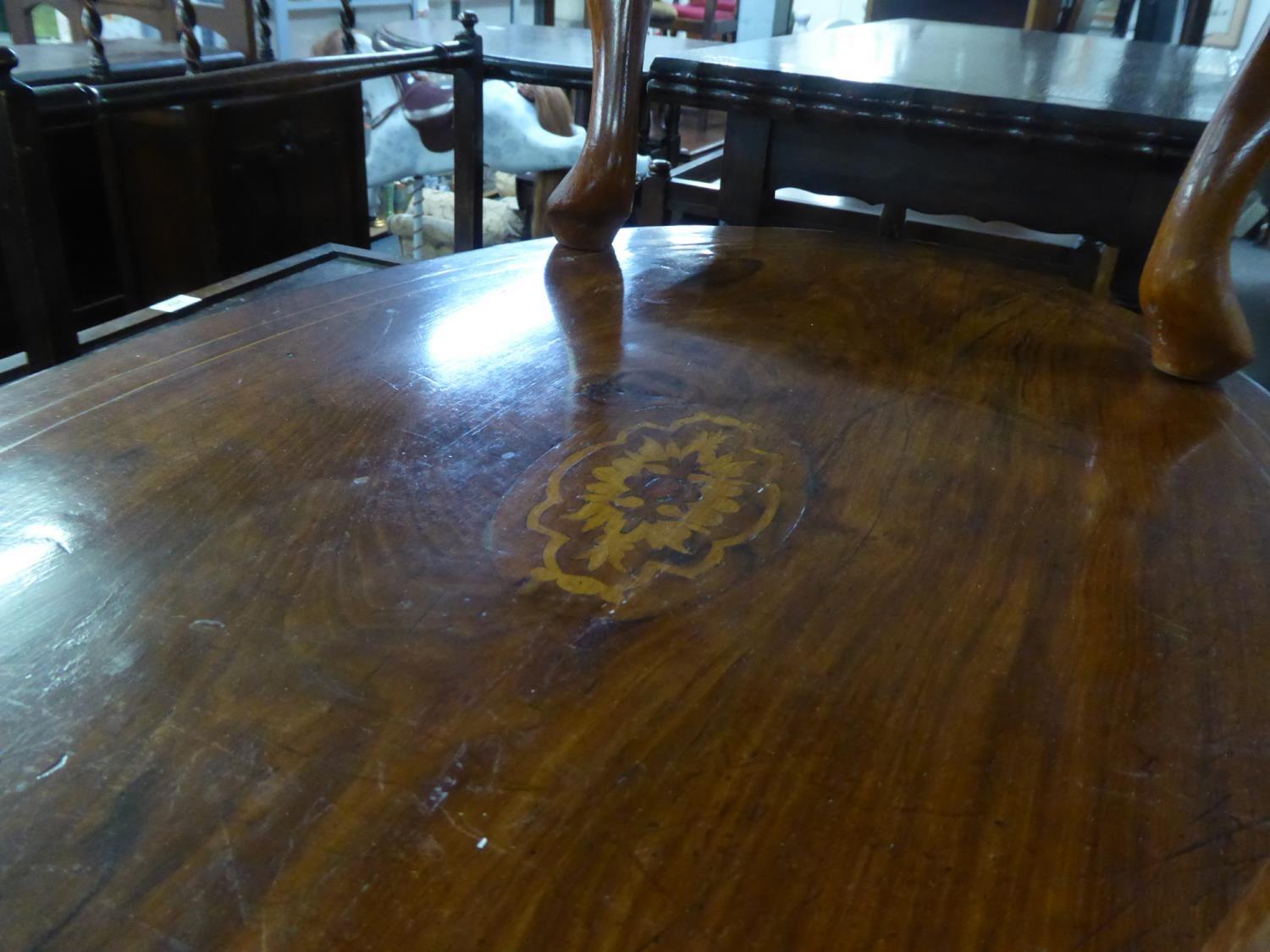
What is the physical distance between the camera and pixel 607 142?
99 cm

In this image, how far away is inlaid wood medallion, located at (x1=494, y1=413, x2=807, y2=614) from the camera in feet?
1.70

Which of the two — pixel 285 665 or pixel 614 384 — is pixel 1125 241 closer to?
pixel 614 384

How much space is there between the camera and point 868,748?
0.41 metres

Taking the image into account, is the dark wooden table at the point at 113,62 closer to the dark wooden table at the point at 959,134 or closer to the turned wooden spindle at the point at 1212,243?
the dark wooden table at the point at 959,134

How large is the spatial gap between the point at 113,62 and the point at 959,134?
217cm

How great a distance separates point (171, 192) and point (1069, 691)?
256 centimetres

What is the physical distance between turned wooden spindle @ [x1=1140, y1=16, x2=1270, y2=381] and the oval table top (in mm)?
30

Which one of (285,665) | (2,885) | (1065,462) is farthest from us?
(1065,462)

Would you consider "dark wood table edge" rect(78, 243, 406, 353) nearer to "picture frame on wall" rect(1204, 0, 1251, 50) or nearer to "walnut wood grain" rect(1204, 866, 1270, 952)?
"walnut wood grain" rect(1204, 866, 1270, 952)

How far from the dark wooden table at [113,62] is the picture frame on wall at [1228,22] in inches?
188

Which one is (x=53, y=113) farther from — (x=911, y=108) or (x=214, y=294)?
(x=911, y=108)

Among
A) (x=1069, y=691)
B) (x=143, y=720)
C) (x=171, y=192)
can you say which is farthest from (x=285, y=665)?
(x=171, y=192)

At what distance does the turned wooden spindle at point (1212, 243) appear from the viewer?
30.0 inches

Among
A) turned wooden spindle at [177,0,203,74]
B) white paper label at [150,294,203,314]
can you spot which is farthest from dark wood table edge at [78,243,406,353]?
turned wooden spindle at [177,0,203,74]
